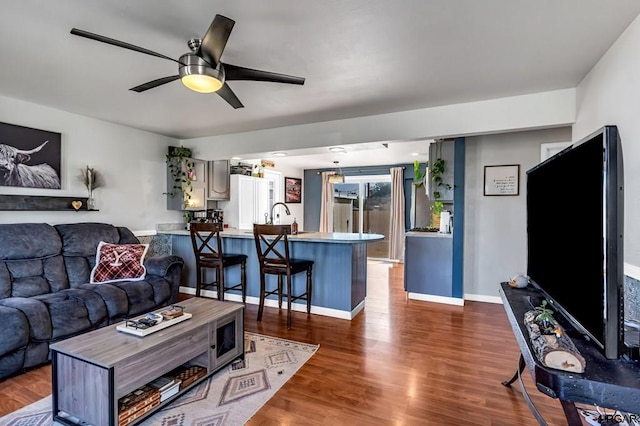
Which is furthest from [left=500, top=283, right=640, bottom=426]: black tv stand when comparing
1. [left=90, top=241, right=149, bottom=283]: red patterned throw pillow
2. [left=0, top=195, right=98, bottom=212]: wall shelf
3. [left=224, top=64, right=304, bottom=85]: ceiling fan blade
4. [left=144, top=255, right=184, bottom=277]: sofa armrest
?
[left=0, top=195, right=98, bottom=212]: wall shelf

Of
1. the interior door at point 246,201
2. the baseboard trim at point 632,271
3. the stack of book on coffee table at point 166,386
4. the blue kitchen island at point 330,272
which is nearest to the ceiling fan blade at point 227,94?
the blue kitchen island at point 330,272

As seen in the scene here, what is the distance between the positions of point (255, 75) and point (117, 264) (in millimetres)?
2633

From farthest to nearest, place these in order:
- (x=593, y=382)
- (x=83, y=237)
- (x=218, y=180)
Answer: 1. (x=218, y=180)
2. (x=83, y=237)
3. (x=593, y=382)

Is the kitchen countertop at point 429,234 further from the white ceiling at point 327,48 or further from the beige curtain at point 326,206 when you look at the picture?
the beige curtain at point 326,206

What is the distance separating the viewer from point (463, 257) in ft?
14.0

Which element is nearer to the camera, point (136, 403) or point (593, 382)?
point (593, 382)

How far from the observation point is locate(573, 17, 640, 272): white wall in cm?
183

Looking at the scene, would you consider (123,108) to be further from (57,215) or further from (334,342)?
(334,342)

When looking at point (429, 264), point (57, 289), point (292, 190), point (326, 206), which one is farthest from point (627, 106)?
point (292, 190)

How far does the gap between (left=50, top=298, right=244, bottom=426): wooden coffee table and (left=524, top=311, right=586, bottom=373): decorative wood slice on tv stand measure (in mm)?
1890

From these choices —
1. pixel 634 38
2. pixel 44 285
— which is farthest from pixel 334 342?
pixel 634 38

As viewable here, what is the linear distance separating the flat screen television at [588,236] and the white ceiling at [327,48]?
0.90 metres

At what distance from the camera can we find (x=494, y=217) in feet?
14.0

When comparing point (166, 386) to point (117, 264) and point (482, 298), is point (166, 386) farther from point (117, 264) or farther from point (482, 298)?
point (482, 298)
